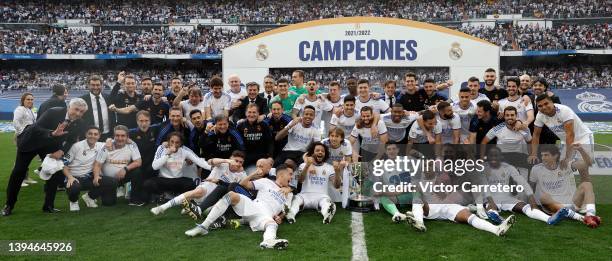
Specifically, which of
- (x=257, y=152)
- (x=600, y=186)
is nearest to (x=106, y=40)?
(x=257, y=152)

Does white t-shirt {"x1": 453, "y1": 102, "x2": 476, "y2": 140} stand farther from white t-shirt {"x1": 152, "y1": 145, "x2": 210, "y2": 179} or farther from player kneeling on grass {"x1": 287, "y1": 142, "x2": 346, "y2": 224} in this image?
white t-shirt {"x1": 152, "y1": 145, "x2": 210, "y2": 179}

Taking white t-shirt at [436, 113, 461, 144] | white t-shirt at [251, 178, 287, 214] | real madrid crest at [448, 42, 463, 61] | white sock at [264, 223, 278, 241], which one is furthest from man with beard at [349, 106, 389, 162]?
real madrid crest at [448, 42, 463, 61]

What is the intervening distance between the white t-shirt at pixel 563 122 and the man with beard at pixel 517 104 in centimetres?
50

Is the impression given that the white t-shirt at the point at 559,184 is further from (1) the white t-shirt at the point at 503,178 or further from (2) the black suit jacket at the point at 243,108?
(2) the black suit jacket at the point at 243,108

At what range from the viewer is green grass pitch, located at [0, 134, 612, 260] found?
500cm

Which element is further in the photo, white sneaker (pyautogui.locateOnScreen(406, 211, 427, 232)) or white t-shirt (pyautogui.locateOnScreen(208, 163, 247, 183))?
white t-shirt (pyautogui.locateOnScreen(208, 163, 247, 183))

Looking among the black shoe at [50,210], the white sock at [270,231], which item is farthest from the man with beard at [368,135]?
the black shoe at [50,210]

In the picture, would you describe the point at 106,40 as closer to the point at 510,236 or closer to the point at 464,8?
the point at 464,8

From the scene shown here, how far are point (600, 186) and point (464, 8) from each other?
35.9 meters

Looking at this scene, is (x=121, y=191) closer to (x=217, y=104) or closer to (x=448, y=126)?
(x=217, y=104)

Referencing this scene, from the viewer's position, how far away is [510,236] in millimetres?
5609

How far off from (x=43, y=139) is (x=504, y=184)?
19.9 ft

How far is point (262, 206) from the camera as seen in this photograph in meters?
5.98

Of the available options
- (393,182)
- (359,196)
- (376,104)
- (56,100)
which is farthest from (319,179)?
(56,100)
